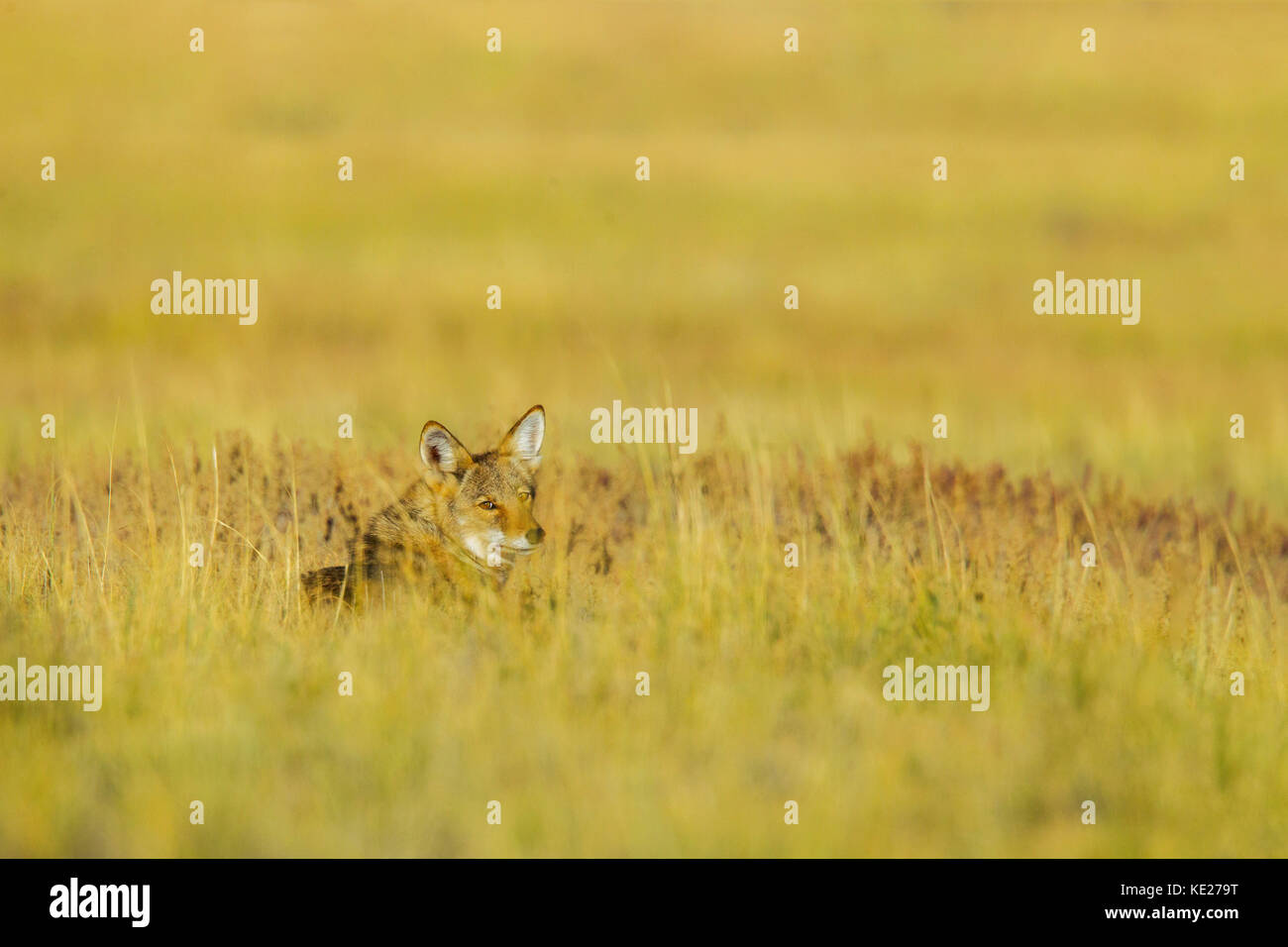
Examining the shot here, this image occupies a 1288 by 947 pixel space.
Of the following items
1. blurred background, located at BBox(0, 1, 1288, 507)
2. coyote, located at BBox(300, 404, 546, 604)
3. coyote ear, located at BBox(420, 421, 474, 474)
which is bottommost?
coyote, located at BBox(300, 404, 546, 604)

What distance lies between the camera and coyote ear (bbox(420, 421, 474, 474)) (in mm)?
7660

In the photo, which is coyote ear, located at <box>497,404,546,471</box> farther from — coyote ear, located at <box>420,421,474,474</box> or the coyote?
coyote ear, located at <box>420,421,474,474</box>

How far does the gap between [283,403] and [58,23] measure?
31604 millimetres

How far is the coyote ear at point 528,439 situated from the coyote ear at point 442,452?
0.77 feet

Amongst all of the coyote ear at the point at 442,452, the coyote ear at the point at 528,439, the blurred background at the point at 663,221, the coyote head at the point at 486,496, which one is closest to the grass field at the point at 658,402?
the blurred background at the point at 663,221

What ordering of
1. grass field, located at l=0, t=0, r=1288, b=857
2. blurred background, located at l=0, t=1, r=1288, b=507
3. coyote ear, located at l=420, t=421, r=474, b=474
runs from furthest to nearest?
blurred background, located at l=0, t=1, r=1288, b=507 → coyote ear, located at l=420, t=421, r=474, b=474 → grass field, located at l=0, t=0, r=1288, b=857

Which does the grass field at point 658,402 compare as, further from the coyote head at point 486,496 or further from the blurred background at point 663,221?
the coyote head at point 486,496

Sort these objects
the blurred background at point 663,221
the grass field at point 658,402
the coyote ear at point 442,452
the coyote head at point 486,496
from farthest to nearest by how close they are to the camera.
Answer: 1. the blurred background at point 663,221
2. the coyote head at point 486,496
3. the coyote ear at point 442,452
4. the grass field at point 658,402

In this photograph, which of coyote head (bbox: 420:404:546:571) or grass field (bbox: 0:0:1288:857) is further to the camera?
coyote head (bbox: 420:404:546:571)

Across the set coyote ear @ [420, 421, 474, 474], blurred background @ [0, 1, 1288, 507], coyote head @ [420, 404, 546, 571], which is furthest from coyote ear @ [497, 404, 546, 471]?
blurred background @ [0, 1, 1288, 507]

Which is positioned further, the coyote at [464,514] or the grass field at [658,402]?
the coyote at [464,514]

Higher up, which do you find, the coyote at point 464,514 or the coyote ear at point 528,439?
the coyote ear at point 528,439

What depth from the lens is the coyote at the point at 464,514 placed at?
7.72m

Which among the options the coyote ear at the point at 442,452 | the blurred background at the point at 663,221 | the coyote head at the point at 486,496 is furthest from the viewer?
the blurred background at the point at 663,221
